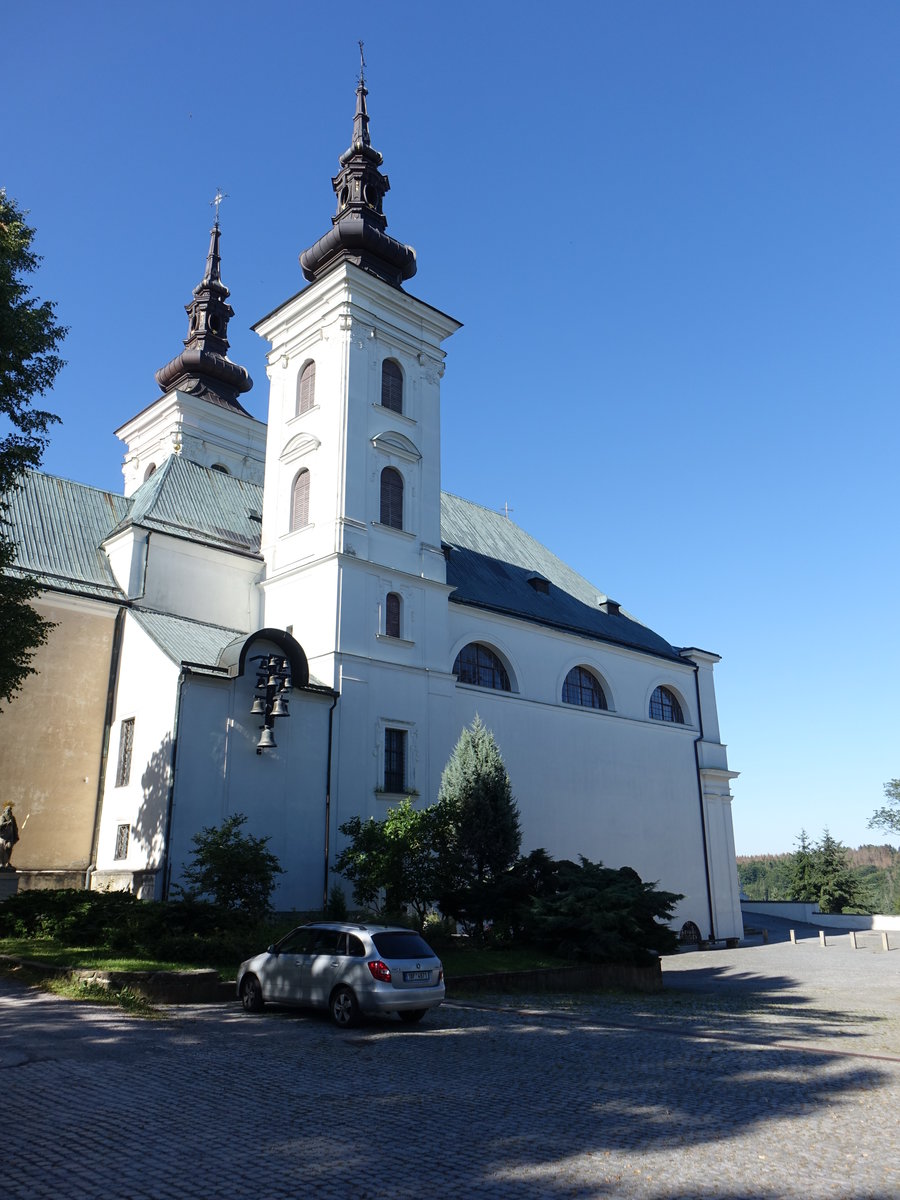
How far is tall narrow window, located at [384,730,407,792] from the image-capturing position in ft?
81.6

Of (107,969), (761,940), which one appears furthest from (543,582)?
(107,969)

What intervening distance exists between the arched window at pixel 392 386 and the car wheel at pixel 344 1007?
19.9 meters

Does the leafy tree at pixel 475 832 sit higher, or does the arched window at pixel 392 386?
the arched window at pixel 392 386

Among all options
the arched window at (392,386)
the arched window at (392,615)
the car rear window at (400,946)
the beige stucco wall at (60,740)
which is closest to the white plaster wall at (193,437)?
the arched window at (392,386)

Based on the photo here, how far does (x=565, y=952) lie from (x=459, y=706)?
31.3 ft

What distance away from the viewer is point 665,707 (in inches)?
1464

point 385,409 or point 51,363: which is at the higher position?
point 385,409

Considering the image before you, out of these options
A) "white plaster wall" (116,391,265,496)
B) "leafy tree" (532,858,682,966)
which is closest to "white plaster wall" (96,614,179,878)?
"leafy tree" (532,858,682,966)

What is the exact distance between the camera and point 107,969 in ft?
43.6

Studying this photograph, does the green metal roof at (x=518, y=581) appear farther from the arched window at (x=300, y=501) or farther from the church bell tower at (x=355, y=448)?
the arched window at (x=300, y=501)

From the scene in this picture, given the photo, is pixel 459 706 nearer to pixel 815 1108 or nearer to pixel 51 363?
pixel 51 363

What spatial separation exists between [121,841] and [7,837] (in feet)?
8.13

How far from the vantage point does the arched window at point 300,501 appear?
91.1ft

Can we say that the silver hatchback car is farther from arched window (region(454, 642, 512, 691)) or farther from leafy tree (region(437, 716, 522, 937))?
arched window (region(454, 642, 512, 691))
